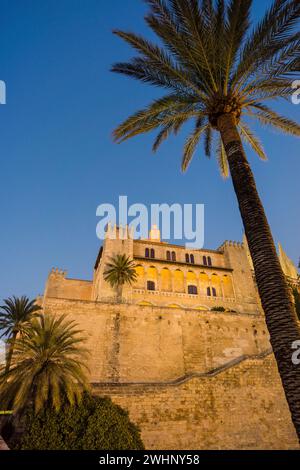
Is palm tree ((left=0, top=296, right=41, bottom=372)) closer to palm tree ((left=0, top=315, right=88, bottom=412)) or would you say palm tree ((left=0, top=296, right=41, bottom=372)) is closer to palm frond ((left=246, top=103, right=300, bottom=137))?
palm tree ((left=0, top=315, right=88, bottom=412))

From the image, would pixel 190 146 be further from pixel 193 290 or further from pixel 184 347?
pixel 193 290

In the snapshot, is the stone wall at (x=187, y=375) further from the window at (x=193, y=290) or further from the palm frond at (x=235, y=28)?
the palm frond at (x=235, y=28)

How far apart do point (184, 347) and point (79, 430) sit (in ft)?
48.9

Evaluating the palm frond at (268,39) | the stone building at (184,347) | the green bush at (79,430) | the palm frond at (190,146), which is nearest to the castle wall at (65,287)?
the stone building at (184,347)

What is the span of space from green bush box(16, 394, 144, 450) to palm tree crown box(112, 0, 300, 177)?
1056cm

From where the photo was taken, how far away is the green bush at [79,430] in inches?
396

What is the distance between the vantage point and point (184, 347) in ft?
79.0

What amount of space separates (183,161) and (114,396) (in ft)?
36.9

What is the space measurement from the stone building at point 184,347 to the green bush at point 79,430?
222 centimetres

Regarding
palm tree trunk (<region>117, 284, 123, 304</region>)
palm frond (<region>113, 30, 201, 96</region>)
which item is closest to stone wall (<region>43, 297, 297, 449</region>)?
palm tree trunk (<region>117, 284, 123, 304</region>)

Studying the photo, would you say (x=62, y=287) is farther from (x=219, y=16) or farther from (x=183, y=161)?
(x=219, y=16)

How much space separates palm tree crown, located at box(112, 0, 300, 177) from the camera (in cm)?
802

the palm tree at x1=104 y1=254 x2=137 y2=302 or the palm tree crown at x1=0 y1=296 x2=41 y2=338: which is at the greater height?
the palm tree at x1=104 y1=254 x2=137 y2=302

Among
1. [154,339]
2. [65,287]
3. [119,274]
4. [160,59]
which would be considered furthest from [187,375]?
[65,287]
